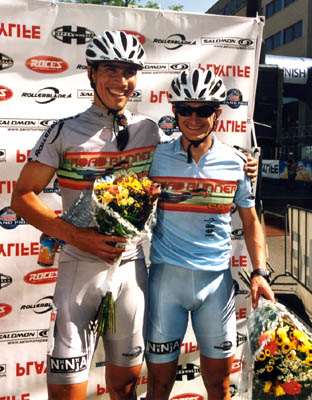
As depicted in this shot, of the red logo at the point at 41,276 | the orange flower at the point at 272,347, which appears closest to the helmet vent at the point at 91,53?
the orange flower at the point at 272,347

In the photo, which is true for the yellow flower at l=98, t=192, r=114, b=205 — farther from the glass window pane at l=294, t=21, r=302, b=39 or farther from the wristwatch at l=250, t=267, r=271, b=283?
the glass window pane at l=294, t=21, r=302, b=39

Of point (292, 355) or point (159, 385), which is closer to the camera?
point (292, 355)

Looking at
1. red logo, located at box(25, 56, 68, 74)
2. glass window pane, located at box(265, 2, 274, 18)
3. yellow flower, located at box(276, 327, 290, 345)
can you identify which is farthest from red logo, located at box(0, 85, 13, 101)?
glass window pane, located at box(265, 2, 274, 18)

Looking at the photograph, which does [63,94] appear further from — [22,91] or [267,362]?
[267,362]

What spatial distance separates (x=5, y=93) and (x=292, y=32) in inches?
1715

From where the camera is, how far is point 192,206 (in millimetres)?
2996

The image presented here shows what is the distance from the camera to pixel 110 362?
293cm

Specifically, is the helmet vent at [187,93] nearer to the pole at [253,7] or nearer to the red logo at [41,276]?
the red logo at [41,276]

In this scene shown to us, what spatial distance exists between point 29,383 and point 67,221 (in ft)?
8.03

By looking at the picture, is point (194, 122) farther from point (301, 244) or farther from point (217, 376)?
point (301, 244)

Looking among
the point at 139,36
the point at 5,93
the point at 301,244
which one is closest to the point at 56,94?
the point at 5,93

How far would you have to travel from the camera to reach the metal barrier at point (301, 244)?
6.54 m

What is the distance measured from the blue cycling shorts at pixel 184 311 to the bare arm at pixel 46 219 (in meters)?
0.47

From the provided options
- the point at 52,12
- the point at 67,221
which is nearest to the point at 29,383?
the point at 67,221
